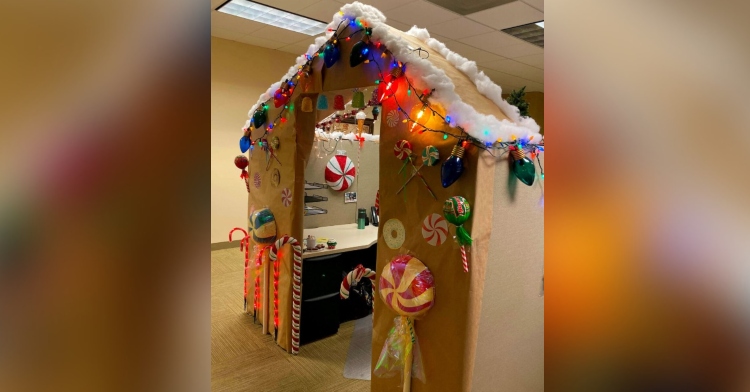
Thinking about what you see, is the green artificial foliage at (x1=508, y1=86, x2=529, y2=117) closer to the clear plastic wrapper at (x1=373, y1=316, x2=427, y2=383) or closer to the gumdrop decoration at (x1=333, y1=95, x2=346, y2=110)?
the gumdrop decoration at (x1=333, y1=95, x2=346, y2=110)

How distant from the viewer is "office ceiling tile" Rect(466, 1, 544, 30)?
4.06 meters

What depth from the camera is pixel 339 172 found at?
3.91m

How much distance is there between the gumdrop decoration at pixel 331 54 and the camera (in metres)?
2.49

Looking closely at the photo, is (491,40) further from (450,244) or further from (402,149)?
(450,244)

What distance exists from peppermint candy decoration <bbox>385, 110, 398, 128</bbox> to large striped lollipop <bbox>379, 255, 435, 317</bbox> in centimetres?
71

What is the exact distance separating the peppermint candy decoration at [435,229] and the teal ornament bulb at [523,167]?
1.35 feet

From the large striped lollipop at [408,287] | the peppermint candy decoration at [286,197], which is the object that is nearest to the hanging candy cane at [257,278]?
the peppermint candy decoration at [286,197]

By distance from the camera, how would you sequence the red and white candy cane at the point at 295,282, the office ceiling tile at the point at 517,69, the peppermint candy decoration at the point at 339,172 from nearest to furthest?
the red and white candy cane at the point at 295,282, the peppermint candy decoration at the point at 339,172, the office ceiling tile at the point at 517,69

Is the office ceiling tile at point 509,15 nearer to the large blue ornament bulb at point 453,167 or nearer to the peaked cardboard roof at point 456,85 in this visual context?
the peaked cardboard roof at point 456,85

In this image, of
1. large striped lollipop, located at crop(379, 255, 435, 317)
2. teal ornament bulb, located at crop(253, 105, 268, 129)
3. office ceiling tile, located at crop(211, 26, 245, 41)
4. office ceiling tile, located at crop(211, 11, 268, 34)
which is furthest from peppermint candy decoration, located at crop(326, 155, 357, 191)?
office ceiling tile, located at crop(211, 26, 245, 41)
